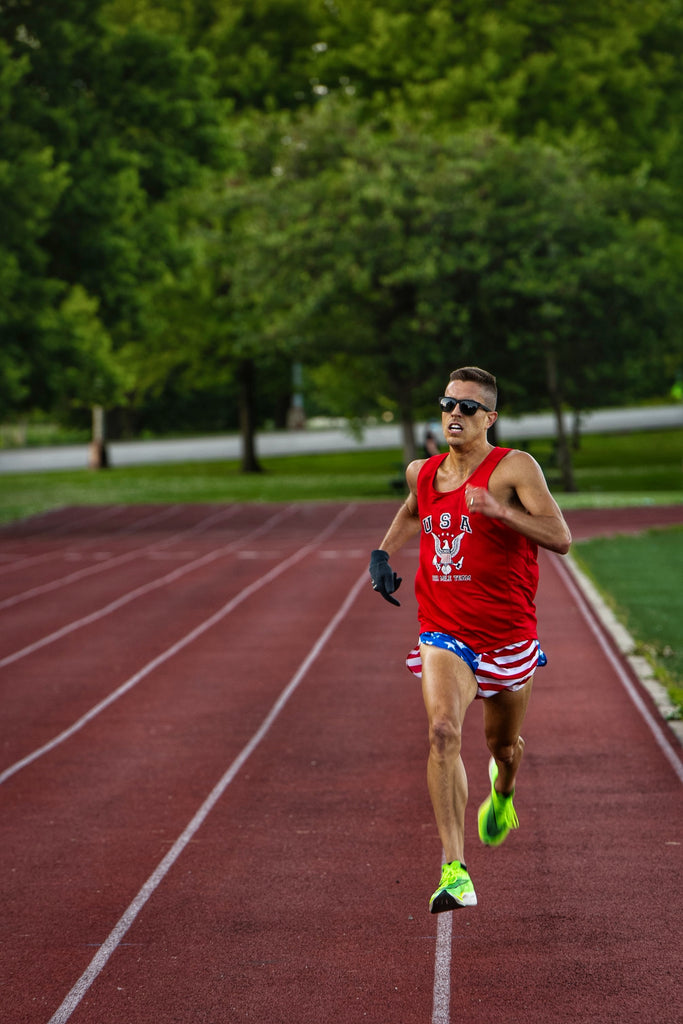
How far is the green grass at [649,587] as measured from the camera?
12.3 m

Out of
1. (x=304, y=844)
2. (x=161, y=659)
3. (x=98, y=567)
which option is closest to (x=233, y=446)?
(x=98, y=567)

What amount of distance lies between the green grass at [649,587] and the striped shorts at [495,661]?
4.37 metres

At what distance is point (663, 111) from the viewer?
4975 centimetres

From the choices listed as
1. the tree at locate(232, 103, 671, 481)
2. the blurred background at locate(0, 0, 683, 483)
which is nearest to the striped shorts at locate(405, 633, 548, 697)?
the blurred background at locate(0, 0, 683, 483)

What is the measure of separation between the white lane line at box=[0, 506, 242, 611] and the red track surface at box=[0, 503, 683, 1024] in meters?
3.92

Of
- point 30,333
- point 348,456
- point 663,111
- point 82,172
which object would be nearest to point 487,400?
point 30,333

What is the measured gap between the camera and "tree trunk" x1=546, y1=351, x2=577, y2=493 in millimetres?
38344

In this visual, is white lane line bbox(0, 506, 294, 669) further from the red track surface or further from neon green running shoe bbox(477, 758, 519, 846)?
neon green running shoe bbox(477, 758, 519, 846)

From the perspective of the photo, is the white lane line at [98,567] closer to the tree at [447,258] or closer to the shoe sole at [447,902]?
the tree at [447,258]

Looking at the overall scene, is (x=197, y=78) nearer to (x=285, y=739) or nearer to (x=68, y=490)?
(x=68, y=490)

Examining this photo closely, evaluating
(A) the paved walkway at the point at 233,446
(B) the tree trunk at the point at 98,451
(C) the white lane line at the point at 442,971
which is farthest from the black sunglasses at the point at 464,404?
(B) the tree trunk at the point at 98,451

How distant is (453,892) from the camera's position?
5.16 m

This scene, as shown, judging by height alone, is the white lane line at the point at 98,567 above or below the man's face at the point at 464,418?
below

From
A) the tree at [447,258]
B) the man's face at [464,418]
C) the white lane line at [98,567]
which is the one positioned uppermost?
the tree at [447,258]
